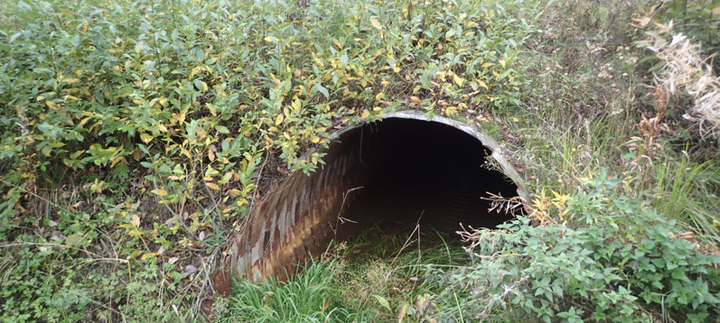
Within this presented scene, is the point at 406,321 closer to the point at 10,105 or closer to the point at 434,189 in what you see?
the point at 10,105

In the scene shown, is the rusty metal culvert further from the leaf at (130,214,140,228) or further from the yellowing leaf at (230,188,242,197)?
the leaf at (130,214,140,228)

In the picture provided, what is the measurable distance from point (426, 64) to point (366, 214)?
2.88 meters

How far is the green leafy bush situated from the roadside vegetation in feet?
0.07

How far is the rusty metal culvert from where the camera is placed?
3.88 metres

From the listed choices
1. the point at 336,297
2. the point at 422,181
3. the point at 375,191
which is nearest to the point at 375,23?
the point at 336,297

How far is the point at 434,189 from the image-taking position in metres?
7.40

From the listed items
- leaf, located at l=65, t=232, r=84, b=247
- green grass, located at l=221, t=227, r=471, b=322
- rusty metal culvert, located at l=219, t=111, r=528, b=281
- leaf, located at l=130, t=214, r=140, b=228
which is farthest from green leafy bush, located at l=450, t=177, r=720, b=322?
leaf, located at l=65, t=232, r=84, b=247

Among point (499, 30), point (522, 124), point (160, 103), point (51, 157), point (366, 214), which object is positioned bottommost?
point (366, 214)

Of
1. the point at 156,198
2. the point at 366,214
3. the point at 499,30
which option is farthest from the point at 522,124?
the point at 156,198

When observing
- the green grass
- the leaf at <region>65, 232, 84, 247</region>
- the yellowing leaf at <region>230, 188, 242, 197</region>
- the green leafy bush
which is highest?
the green leafy bush

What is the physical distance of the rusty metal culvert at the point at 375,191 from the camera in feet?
12.7

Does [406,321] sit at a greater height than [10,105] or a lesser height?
lesser

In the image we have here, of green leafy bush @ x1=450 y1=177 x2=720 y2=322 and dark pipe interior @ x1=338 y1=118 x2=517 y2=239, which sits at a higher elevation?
green leafy bush @ x1=450 y1=177 x2=720 y2=322

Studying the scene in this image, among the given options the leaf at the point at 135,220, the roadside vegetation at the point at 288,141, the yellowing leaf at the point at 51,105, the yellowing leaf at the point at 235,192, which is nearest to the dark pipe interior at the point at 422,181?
the roadside vegetation at the point at 288,141
